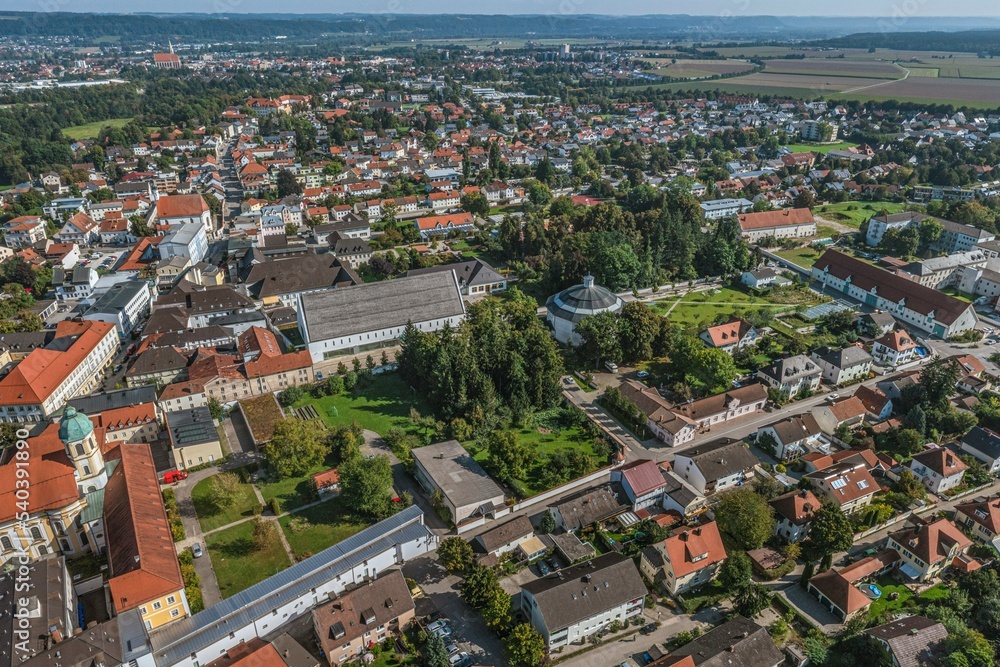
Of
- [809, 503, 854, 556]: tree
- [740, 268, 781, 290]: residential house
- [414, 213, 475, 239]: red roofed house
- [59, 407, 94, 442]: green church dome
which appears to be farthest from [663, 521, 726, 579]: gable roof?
[414, 213, 475, 239]: red roofed house

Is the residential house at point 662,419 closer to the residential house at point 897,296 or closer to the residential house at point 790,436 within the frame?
the residential house at point 790,436

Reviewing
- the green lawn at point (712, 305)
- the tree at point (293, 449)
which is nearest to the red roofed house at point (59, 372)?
the tree at point (293, 449)

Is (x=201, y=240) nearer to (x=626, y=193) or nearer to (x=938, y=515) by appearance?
(x=626, y=193)

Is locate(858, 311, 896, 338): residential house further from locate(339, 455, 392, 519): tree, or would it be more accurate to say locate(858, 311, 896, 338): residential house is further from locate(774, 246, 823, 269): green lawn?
locate(339, 455, 392, 519): tree

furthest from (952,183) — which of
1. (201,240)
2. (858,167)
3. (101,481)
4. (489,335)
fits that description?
(101,481)

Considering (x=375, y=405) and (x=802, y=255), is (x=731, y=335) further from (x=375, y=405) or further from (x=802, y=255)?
(x=375, y=405)
